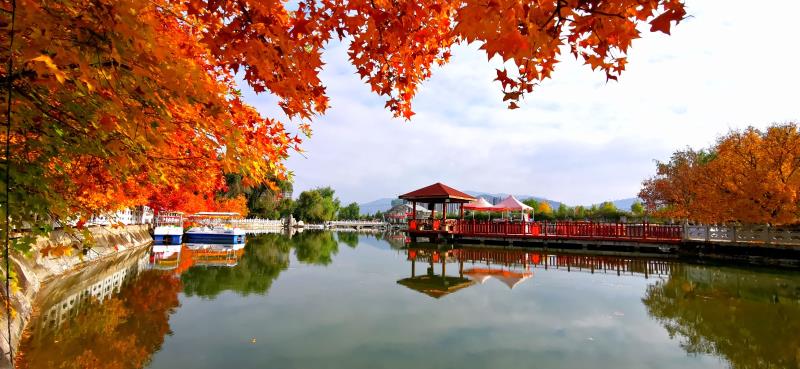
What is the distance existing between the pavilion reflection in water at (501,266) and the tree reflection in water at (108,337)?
5.45 meters

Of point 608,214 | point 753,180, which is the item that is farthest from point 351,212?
point 753,180

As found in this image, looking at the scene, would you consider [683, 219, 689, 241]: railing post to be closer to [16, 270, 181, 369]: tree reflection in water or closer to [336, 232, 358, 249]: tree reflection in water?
[336, 232, 358, 249]: tree reflection in water

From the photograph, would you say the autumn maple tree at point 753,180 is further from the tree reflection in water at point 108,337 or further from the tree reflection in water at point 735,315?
the tree reflection in water at point 108,337

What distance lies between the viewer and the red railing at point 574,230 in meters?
18.4

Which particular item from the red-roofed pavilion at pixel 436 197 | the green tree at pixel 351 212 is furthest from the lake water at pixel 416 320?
the green tree at pixel 351 212

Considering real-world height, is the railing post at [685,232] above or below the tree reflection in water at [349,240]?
above

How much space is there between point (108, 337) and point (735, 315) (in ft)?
34.0

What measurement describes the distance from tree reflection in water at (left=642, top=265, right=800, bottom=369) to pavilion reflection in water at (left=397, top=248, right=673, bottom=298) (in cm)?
209

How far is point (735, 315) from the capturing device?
7469mm

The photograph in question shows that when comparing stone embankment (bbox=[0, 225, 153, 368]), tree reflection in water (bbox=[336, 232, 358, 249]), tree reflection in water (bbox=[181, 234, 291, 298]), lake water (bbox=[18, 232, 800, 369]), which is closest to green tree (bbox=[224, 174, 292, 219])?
tree reflection in water (bbox=[336, 232, 358, 249])

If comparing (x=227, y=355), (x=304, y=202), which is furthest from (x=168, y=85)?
(x=304, y=202)

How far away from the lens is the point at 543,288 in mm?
10180

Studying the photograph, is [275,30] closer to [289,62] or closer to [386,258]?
[289,62]

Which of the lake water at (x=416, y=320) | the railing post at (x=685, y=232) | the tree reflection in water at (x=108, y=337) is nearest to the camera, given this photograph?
the tree reflection in water at (x=108, y=337)
